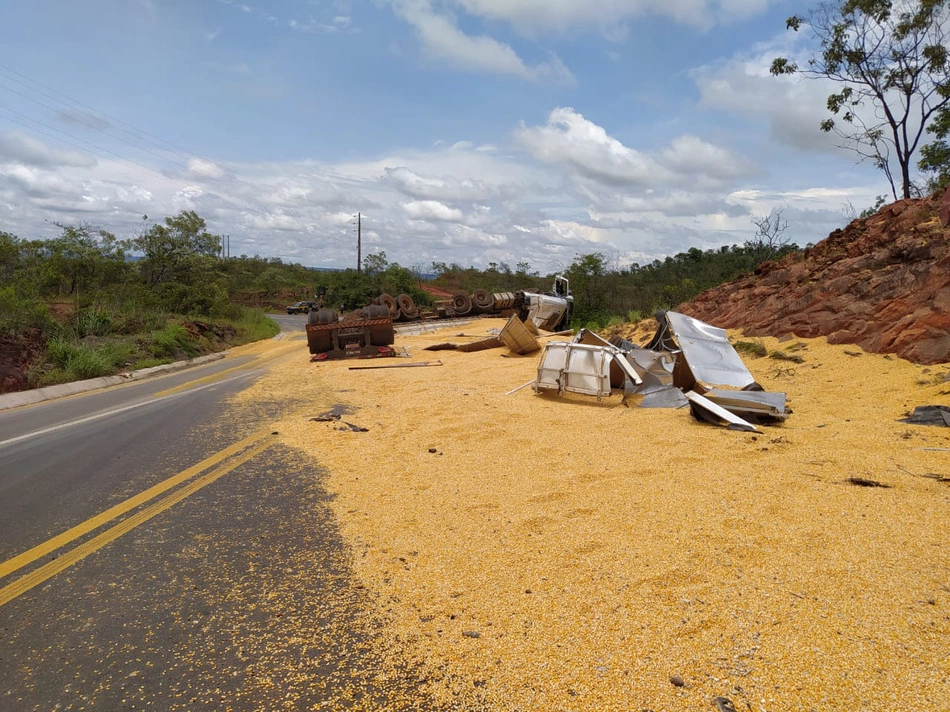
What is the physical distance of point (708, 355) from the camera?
8.60m

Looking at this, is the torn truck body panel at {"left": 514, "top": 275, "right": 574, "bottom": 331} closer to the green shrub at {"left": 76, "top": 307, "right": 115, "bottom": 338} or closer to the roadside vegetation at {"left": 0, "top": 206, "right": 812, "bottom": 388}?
the roadside vegetation at {"left": 0, "top": 206, "right": 812, "bottom": 388}

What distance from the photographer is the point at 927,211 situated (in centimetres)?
1099

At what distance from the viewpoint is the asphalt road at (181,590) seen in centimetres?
226

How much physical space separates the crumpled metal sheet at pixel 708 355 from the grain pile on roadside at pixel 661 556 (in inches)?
76.0

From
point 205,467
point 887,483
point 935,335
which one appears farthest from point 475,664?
point 935,335

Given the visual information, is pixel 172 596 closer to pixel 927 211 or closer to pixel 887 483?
pixel 887 483

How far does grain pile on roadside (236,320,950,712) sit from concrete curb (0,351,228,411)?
271 inches

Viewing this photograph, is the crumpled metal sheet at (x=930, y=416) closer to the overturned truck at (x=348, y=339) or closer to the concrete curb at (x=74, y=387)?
the overturned truck at (x=348, y=339)

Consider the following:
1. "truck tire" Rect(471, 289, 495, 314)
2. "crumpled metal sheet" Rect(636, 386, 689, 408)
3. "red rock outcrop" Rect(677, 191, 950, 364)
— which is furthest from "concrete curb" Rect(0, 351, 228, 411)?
"truck tire" Rect(471, 289, 495, 314)

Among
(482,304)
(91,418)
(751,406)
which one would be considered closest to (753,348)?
(751,406)

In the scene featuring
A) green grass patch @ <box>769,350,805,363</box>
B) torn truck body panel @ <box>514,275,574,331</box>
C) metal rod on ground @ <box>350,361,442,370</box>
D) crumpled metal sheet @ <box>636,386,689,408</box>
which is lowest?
metal rod on ground @ <box>350,361,442,370</box>

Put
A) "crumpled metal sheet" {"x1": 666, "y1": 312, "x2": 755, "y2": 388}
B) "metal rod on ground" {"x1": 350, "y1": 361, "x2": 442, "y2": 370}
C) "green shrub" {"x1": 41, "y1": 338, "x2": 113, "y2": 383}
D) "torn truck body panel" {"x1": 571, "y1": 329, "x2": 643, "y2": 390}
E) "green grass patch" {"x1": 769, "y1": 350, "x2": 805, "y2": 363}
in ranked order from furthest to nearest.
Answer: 1. "metal rod on ground" {"x1": 350, "y1": 361, "x2": 442, "y2": 370}
2. "green shrub" {"x1": 41, "y1": 338, "x2": 113, "y2": 383}
3. "green grass patch" {"x1": 769, "y1": 350, "x2": 805, "y2": 363}
4. "crumpled metal sheet" {"x1": 666, "y1": 312, "x2": 755, "y2": 388}
5. "torn truck body panel" {"x1": 571, "y1": 329, "x2": 643, "y2": 390}

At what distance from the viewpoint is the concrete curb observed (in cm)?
998

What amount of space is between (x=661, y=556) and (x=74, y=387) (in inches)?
488
